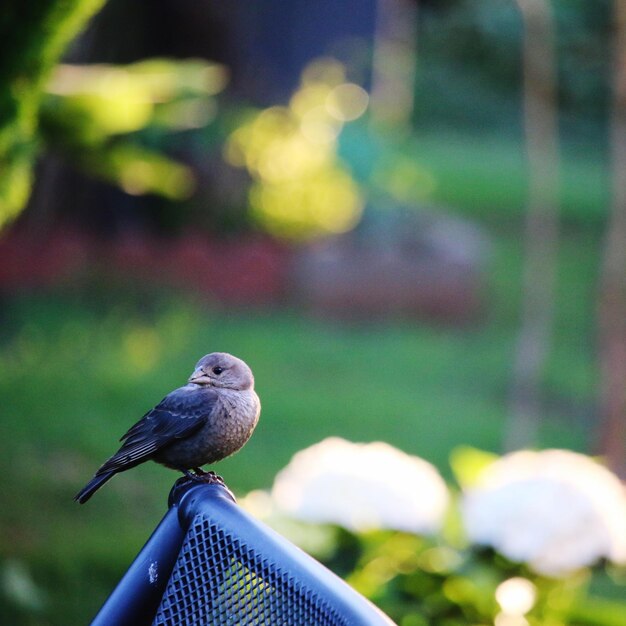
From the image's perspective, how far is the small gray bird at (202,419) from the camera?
1475 mm

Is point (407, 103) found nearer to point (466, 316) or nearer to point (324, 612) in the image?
point (466, 316)

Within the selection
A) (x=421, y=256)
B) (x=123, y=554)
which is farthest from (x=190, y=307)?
(x=123, y=554)

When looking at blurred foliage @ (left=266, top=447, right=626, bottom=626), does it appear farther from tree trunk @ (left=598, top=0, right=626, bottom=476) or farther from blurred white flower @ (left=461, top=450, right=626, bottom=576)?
tree trunk @ (left=598, top=0, right=626, bottom=476)

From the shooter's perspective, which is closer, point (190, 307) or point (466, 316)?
point (190, 307)

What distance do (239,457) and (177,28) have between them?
4.00m

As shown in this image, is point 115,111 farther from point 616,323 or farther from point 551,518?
point 616,323

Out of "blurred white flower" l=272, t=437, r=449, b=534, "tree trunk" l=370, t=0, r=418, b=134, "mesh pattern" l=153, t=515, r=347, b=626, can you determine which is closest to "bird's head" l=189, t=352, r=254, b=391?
"mesh pattern" l=153, t=515, r=347, b=626

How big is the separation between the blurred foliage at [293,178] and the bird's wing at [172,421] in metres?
5.95

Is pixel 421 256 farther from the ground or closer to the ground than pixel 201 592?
closer to the ground

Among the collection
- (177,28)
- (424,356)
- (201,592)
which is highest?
(177,28)

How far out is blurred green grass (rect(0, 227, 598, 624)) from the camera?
406 cm

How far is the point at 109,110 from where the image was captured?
3.25m

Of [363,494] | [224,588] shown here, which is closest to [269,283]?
[363,494]

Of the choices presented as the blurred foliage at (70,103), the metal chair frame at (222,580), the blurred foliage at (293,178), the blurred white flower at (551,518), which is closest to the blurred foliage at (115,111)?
the blurred foliage at (70,103)
